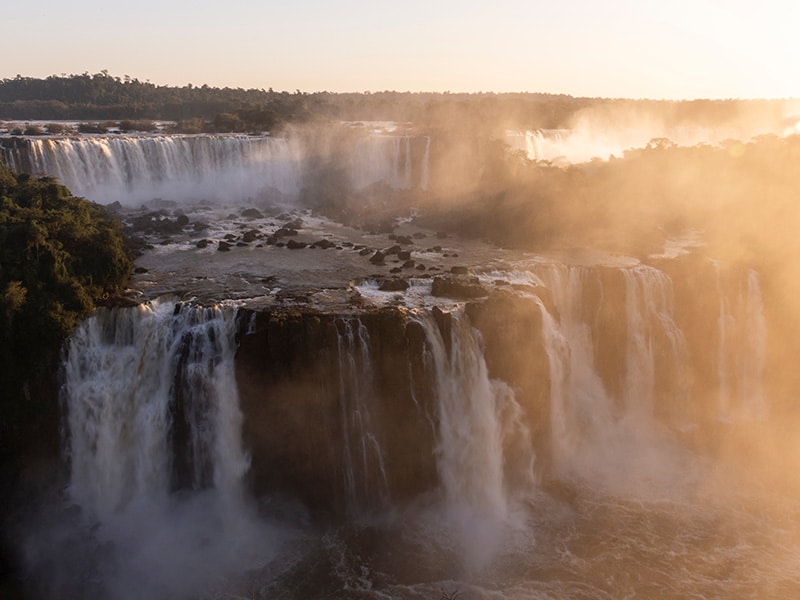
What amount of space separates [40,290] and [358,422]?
9145mm

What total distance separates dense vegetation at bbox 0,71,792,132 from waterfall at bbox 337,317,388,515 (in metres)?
29.3

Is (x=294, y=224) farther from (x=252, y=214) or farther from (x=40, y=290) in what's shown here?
(x=40, y=290)

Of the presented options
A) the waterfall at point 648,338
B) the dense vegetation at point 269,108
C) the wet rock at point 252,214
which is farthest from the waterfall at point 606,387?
the dense vegetation at point 269,108

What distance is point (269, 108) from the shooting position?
5122 centimetres

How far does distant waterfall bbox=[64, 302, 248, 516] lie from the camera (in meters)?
17.1

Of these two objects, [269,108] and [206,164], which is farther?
[269,108]

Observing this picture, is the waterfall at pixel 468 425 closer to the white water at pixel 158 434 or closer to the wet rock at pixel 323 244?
the white water at pixel 158 434

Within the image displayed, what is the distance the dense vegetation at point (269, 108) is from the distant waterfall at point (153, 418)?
29.3 m

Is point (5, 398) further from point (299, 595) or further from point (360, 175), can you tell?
point (360, 175)

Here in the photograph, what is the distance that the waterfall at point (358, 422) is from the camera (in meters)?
17.3

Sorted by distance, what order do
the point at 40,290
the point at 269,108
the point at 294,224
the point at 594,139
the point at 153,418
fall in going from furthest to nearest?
the point at 594,139 → the point at 269,108 → the point at 294,224 → the point at 40,290 → the point at 153,418

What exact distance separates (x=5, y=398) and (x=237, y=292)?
6743mm

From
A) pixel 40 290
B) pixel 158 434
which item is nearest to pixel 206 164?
pixel 40 290

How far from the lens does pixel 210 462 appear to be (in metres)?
17.2
